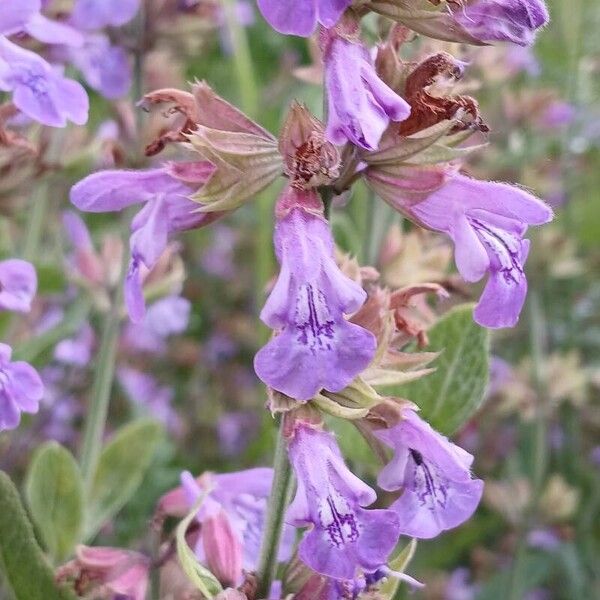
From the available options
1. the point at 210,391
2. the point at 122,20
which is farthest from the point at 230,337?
the point at 122,20

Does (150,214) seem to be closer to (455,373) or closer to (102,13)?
(455,373)

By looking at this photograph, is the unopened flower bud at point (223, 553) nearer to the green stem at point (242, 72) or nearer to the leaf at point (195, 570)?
the leaf at point (195, 570)

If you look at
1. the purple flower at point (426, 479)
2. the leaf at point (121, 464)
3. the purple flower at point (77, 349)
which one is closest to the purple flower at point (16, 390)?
the purple flower at point (426, 479)

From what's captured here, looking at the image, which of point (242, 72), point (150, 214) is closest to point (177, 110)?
point (150, 214)

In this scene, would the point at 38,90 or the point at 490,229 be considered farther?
the point at 38,90

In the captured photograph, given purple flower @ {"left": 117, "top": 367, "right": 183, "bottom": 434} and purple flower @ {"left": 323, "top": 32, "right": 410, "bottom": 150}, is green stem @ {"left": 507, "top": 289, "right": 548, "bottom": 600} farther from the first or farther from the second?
purple flower @ {"left": 323, "top": 32, "right": 410, "bottom": 150}
